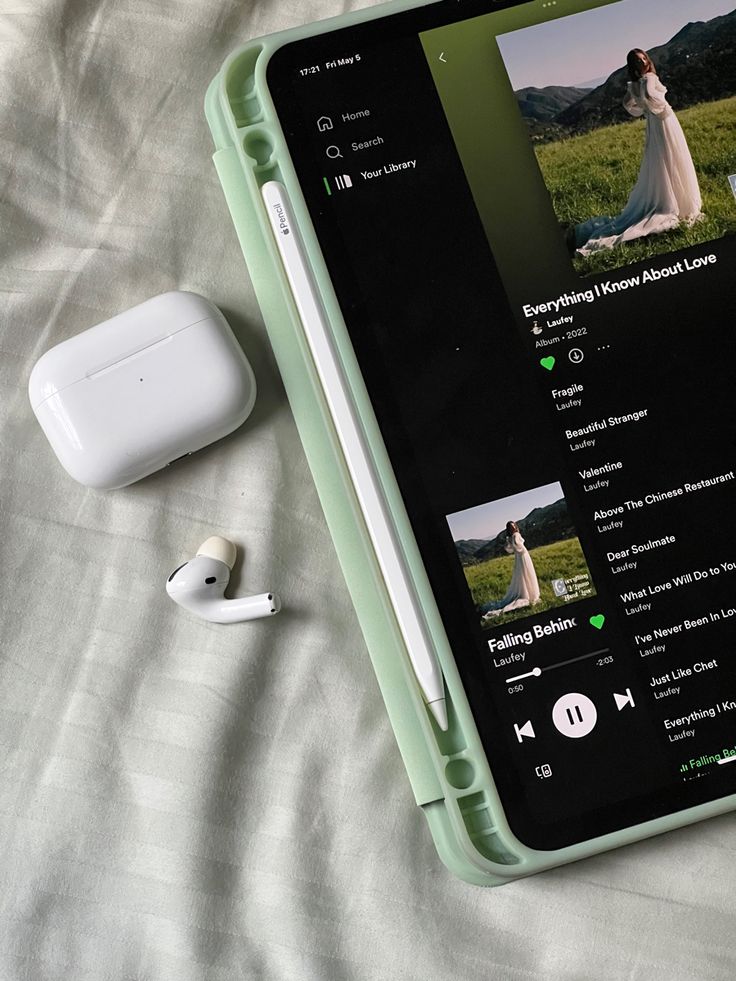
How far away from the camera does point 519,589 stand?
510 millimetres

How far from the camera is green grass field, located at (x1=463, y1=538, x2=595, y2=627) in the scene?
51 centimetres

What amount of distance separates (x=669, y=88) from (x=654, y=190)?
6 centimetres

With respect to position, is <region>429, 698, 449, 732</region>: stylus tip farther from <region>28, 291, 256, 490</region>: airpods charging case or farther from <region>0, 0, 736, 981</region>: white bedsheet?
<region>28, 291, 256, 490</region>: airpods charging case

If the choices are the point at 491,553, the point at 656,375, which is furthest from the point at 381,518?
the point at 656,375

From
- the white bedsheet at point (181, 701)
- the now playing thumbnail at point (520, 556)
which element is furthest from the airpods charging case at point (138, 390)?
the now playing thumbnail at point (520, 556)

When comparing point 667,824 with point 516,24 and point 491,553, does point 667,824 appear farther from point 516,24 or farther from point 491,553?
point 516,24

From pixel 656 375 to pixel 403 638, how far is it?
19cm

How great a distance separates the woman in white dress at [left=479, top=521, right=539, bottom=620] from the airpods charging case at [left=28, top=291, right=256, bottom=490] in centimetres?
17

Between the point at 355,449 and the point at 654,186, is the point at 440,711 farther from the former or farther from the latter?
A: the point at 654,186

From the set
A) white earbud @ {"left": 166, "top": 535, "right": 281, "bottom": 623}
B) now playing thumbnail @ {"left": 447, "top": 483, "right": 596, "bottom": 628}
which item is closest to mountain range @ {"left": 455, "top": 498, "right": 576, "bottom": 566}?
now playing thumbnail @ {"left": 447, "top": 483, "right": 596, "bottom": 628}

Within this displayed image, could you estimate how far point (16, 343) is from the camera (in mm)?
563

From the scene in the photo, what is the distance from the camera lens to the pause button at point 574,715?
19.8 inches

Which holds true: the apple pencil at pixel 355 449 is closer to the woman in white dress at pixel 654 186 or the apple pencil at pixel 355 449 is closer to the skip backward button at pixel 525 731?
the skip backward button at pixel 525 731

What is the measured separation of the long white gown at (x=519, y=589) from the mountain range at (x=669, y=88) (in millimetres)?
221
